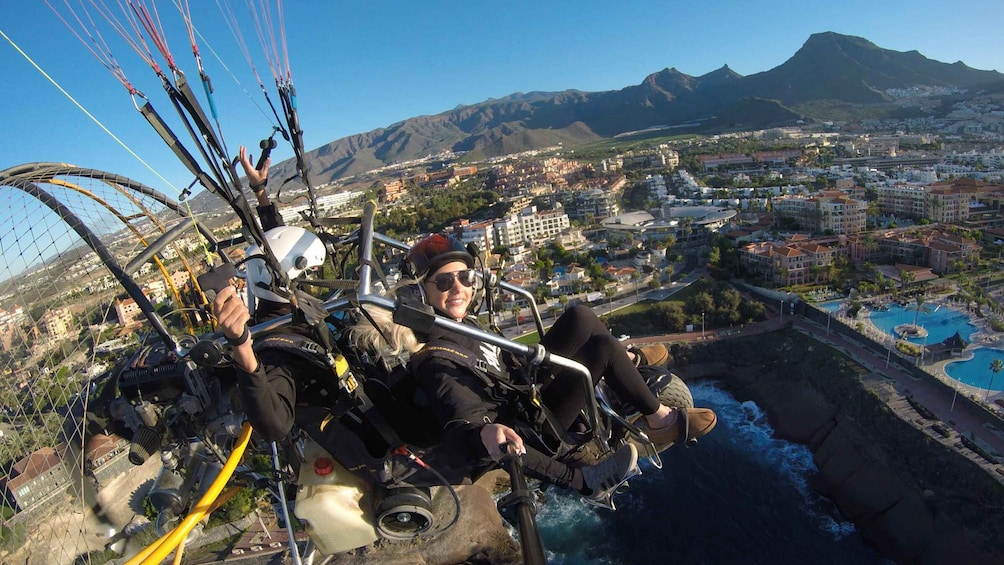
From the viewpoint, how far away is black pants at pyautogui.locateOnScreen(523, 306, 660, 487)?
2.18 metres

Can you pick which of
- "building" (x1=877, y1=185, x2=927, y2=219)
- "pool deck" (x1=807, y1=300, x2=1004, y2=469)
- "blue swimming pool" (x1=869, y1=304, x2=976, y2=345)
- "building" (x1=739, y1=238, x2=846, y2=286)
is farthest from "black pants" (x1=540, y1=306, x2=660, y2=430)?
"building" (x1=877, y1=185, x2=927, y2=219)

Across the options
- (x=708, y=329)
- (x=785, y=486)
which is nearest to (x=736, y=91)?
(x=708, y=329)

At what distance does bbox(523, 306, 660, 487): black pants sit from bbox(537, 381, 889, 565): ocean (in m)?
10.4

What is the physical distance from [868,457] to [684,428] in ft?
45.4

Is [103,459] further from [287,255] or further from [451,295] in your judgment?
[451,295]

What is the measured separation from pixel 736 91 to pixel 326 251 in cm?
13728

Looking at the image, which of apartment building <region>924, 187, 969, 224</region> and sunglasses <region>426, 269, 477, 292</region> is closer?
sunglasses <region>426, 269, 477, 292</region>

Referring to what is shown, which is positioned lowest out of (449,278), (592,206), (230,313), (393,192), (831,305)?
(831,305)

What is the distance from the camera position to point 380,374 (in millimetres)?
2053

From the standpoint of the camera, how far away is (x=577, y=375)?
216 centimetres

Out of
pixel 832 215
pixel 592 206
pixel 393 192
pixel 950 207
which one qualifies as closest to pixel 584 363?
pixel 832 215

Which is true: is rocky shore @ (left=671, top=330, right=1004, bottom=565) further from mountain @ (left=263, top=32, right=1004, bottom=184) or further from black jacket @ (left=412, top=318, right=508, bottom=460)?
mountain @ (left=263, top=32, right=1004, bottom=184)

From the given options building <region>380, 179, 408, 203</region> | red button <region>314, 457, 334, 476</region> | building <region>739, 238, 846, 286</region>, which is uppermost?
red button <region>314, 457, 334, 476</region>

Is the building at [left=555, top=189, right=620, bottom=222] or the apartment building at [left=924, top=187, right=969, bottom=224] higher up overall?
the building at [left=555, top=189, right=620, bottom=222]
